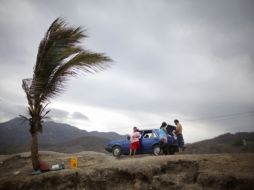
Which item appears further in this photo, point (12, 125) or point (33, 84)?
point (12, 125)

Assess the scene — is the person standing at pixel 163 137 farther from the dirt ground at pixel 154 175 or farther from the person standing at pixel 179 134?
the dirt ground at pixel 154 175

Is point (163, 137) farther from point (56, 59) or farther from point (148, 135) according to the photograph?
point (56, 59)

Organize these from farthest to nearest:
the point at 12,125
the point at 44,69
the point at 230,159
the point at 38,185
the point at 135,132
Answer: the point at 12,125, the point at 135,132, the point at 44,69, the point at 38,185, the point at 230,159

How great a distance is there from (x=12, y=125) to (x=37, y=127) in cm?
18723

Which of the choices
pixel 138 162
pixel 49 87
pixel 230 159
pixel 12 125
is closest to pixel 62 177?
pixel 138 162

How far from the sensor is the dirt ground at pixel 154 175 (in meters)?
7.72

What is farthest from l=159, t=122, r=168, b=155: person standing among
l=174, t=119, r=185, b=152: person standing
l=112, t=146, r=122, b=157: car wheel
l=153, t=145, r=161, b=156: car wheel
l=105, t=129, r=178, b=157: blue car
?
l=112, t=146, r=122, b=157: car wheel

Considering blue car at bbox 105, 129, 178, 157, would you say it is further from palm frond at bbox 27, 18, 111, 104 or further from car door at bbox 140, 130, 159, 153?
palm frond at bbox 27, 18, 111, 104

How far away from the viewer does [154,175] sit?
29.4ft

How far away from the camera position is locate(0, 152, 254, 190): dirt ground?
772 cm

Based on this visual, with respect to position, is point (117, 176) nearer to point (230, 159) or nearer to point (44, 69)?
point (230, 159)

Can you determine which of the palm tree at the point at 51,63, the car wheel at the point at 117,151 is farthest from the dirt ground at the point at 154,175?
the car wheel at the point at 117,151

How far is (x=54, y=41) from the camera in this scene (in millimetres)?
10281

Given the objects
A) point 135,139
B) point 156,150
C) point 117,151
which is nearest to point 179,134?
point 156,150
